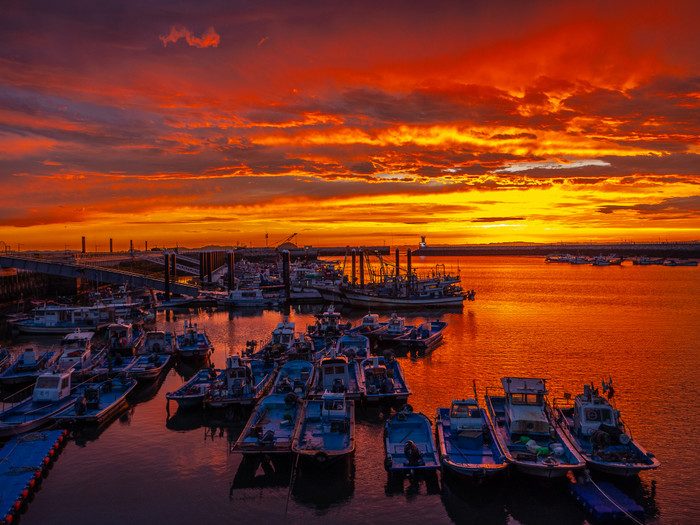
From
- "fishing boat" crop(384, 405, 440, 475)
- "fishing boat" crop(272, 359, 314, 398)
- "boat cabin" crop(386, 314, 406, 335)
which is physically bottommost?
"fishing boat" crop(384, 405, 440, 475)

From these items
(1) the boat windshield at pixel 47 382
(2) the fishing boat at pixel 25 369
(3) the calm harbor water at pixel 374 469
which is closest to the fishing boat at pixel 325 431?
(3) the calm harbor water at pixel 374 469

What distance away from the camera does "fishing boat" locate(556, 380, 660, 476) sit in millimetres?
19656

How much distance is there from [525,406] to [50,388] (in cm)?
2569

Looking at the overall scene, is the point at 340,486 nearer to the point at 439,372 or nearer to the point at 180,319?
the point at 439,372

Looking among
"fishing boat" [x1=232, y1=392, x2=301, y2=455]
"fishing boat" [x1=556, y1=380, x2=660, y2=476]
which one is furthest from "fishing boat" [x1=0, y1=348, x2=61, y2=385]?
"fishing boat" [x1=556, y1=380, x2=660, y2=476]

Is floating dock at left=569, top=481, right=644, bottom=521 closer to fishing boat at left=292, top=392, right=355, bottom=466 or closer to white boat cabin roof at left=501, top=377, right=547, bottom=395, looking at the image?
white boat cabin roof at left=501, top=377, right=547, bottom=395

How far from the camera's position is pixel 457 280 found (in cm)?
9550

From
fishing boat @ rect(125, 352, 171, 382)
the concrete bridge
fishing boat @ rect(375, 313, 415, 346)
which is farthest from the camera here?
the concrete bridge

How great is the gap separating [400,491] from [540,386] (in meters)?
8.52

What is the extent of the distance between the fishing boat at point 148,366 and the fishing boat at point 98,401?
1796mm

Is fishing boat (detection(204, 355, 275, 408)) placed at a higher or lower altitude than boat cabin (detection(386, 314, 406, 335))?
lower

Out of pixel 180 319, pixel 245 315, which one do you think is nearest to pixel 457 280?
pixel 245 315

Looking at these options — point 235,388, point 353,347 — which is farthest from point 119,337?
point 353,347

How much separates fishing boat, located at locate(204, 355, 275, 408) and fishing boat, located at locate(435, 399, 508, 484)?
10.8 metres
